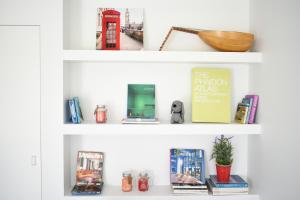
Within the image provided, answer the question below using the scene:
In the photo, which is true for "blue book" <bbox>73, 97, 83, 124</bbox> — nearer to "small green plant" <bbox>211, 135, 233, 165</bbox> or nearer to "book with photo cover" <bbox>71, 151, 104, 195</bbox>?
"book with photo cover" <bbox>71, 151, 104, 195</bbox>

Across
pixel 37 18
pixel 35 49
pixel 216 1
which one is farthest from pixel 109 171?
pixel 216 1

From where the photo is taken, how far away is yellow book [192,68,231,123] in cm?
226

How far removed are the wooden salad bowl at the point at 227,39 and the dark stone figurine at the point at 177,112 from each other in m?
0.54

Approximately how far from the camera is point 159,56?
214 cm

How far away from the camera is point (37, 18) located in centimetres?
211

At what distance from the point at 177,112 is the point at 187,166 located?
485 mm

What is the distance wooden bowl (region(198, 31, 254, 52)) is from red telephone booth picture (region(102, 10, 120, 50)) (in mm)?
661

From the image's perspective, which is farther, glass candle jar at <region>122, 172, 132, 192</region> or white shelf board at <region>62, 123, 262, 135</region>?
glass candle jar at <region>122, 172, 132, 192</region>

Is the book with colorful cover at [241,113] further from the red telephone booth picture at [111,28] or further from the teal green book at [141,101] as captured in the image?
the red telephone booth picture at [111,28]

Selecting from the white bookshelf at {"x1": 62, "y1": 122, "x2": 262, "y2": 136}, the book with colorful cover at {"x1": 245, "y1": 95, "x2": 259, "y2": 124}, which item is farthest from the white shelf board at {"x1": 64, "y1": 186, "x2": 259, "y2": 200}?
the book with colorful cover at {"x1": 245, "y1": 95, "x2": 259, "y2": 124}

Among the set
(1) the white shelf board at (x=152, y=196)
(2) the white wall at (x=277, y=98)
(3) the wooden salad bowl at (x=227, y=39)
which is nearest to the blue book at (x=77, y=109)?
(1) the white shelf board at (x=152, y=196)

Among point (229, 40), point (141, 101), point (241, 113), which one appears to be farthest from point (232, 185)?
point (229, 40)

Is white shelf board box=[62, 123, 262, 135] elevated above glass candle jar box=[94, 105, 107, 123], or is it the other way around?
glass candle jar box=[94, 105, 107, 123]

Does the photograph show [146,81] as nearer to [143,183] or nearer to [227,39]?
[227,39]
